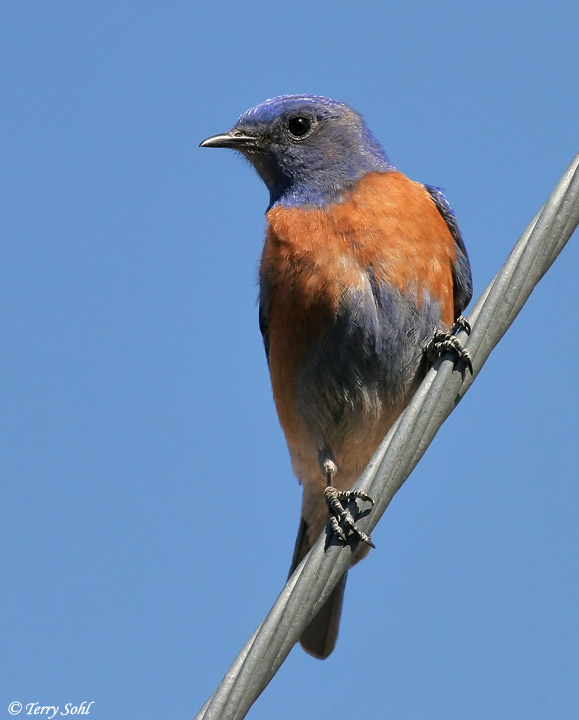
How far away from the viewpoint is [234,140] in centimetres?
860

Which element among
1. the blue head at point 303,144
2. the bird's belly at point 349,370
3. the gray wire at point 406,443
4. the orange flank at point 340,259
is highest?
the blue head at point 303,144

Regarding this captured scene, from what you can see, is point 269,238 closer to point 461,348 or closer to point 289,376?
point 289,376

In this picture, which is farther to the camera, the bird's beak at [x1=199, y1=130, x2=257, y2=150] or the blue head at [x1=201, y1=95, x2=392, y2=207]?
the bird's beak at [x1=199, y1=130, x2=257, y2=150]

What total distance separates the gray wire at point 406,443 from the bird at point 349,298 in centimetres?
110

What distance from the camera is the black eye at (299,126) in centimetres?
841

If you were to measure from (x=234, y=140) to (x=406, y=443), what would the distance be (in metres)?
4.51

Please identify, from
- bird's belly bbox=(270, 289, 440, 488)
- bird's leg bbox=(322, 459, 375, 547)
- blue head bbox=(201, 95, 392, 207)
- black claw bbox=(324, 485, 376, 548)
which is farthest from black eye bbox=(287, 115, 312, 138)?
black claw bbox=(324, 485, 376, 548)

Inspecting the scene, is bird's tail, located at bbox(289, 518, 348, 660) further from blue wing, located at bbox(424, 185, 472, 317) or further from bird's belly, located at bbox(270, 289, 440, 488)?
blue wing, located at bbox(424, 185, 472, 317)

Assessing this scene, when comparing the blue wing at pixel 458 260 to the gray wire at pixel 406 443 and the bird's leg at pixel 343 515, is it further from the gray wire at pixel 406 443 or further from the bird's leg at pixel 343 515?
the gray wire at pixel 406 443

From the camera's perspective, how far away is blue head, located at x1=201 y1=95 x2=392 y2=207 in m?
7.87

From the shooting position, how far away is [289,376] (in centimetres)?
723

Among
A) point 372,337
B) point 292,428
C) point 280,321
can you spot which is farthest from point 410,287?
point 292,428

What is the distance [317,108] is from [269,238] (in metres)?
1.70

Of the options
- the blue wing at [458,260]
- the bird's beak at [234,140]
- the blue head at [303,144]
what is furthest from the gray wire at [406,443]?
the bird's beak at [234,140]
